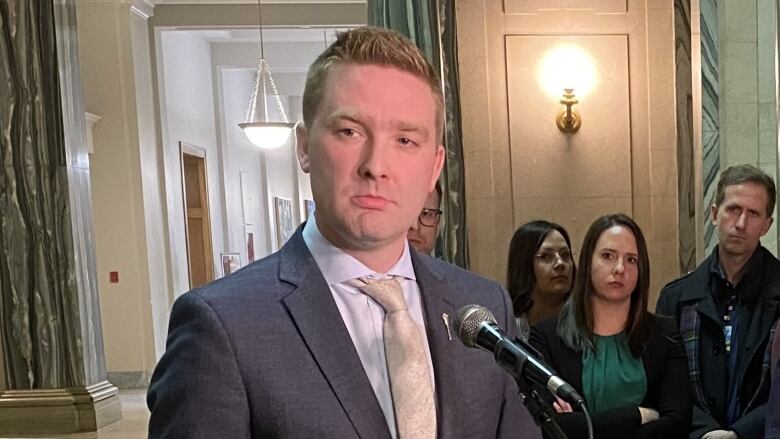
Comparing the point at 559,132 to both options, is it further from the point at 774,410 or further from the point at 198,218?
the point at 198,218

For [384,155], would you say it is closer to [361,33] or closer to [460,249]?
[361,33]

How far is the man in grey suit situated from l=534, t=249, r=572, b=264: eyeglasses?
1924 millimetres

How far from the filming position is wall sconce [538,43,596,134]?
4766 mm

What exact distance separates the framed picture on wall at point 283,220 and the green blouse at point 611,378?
12.9 meters

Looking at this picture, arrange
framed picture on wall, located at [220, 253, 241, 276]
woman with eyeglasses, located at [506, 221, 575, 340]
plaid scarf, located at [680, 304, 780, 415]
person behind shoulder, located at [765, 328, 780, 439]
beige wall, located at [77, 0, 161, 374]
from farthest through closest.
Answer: framed picture on wall, located at [220, 253, 241, 276]
beige wall, located at [77, 0, 161, 374]
woman with eyeglasses, located at [506, 221, 575, 340]
plaid scarf, located at [680, 304, 780, 415]
person behind shoulder, located at [765, 328, 780, 439]

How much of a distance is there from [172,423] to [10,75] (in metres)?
5.25

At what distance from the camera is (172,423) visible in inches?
39.8

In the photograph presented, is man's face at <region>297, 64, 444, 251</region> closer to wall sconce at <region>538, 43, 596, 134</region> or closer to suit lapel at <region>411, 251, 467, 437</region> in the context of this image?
suit lapel at <region>411, 251, 467, 437</region>

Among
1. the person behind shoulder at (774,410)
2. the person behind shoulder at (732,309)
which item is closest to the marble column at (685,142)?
the person behind shoulder at (732,309)

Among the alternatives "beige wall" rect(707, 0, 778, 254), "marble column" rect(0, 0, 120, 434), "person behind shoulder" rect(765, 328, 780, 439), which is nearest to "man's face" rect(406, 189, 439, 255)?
"person behind shoulder" rect(765, 328, 780, 439)

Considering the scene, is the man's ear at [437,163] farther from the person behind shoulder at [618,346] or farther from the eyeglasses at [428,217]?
the eyeglasses at [428,217]

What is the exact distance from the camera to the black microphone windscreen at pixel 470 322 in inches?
42.5

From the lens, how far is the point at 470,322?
1.08 meters

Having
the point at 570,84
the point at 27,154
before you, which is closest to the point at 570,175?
the point at 570,84
